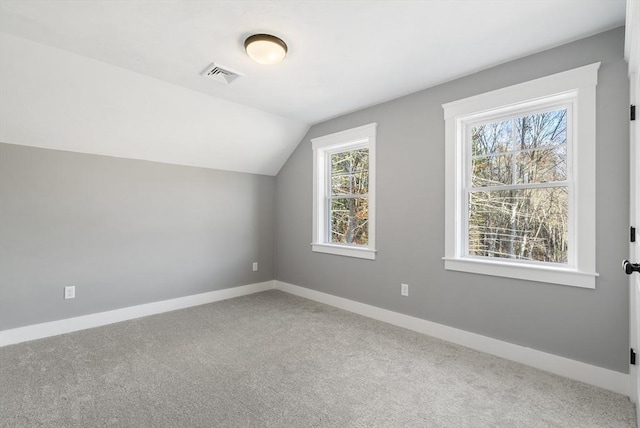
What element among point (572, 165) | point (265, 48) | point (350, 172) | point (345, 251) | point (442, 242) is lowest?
point (345, 251)

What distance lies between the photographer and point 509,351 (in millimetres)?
2500

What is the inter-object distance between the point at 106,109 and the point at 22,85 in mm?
578

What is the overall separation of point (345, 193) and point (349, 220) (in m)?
0.37

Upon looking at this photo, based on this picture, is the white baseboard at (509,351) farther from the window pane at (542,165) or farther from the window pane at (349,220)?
the window pane at (542,165)

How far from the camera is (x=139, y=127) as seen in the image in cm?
320

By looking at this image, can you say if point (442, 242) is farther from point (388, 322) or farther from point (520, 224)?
point (388, 322)

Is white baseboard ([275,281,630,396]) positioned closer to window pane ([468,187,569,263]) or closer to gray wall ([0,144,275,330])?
window pane ([468,187,569,263])

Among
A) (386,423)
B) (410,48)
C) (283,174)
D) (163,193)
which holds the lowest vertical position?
(386,423)

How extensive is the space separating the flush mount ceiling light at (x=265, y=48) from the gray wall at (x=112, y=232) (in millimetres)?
2159

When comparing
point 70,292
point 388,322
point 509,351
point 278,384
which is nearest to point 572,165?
point 509,351

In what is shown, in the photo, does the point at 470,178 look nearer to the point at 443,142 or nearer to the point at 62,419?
the point at 443,142

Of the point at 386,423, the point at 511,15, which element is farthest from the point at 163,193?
the point at 511,15

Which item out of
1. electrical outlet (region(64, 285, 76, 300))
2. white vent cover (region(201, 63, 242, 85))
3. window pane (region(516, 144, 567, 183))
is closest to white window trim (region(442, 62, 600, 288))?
window pane (region(516, 144, 567, 183))

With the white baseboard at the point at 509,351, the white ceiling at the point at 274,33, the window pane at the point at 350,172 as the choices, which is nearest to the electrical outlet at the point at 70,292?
the white ceiling at the point at 274,33
